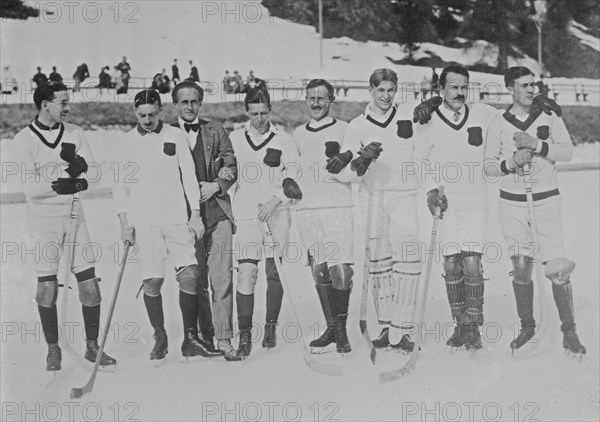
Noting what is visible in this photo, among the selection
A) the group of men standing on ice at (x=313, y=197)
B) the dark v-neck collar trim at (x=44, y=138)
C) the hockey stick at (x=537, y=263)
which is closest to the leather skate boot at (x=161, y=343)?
the group of men standing on ice at (x=313, y=197)

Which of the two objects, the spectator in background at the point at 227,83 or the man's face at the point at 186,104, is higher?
the spectator in background at the point at 227,83

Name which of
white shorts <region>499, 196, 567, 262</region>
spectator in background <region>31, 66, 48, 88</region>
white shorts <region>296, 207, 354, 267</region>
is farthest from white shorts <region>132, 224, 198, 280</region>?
white shorts <region>499, 196, 567, 262</region>

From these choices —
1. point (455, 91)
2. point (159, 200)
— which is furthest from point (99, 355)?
point (455, 91)

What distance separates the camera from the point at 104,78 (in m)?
4.02

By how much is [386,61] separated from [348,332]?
1378mm

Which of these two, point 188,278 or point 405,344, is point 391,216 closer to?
point 405,344

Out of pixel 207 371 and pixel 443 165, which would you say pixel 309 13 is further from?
pixel 207 371

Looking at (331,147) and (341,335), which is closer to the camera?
(331,147)

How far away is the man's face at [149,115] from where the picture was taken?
12.6 ft

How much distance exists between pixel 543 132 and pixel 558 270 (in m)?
0.71

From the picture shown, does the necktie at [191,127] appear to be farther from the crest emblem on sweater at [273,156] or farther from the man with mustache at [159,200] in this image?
the crest emblem on sweater at [273,156]

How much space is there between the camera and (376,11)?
13.5 ft

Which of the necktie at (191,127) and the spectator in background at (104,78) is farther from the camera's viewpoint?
the spectator in background at (104,78)

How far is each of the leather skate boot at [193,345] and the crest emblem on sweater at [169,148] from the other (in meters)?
0.87
